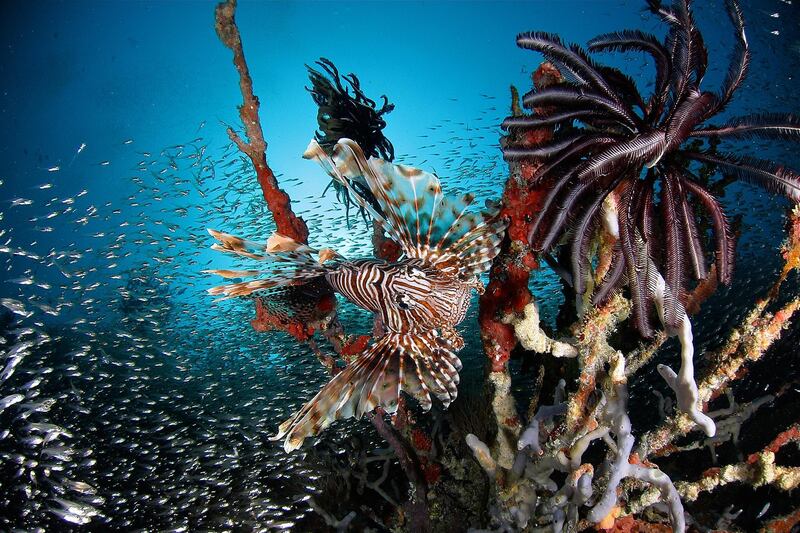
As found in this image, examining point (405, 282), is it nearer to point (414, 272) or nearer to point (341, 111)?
point (414, 272)

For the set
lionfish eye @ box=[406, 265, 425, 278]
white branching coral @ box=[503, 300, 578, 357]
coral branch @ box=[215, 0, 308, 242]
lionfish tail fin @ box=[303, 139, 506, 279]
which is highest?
coral branch @ box=[215, 0, 308, 242]

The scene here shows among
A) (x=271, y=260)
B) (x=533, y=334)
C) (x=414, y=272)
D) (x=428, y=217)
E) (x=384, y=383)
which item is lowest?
(x=533, y=334)

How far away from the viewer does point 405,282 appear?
276 centimetres

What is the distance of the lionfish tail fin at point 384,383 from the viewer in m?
2.78

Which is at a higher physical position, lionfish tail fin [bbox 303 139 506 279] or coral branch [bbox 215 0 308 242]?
coral branch [bbox 215 0 308 242]

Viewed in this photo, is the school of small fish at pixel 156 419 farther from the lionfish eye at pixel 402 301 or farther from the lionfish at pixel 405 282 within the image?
the lionfish eye at pixel 402 301

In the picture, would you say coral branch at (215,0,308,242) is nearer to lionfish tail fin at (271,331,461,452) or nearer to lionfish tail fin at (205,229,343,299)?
lionfish tail fin at (205,229,343,299)

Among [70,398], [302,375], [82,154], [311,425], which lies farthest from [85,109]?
[311,425]

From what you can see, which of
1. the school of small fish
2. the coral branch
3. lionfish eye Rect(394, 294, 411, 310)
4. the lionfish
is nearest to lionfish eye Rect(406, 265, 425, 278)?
the lionfish

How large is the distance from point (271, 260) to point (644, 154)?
2.32 m

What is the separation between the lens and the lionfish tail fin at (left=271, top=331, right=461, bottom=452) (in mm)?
2775

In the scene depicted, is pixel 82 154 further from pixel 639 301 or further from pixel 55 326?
pixel 639 301

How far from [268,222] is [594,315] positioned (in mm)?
8494

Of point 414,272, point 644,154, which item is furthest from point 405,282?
point 644,154
